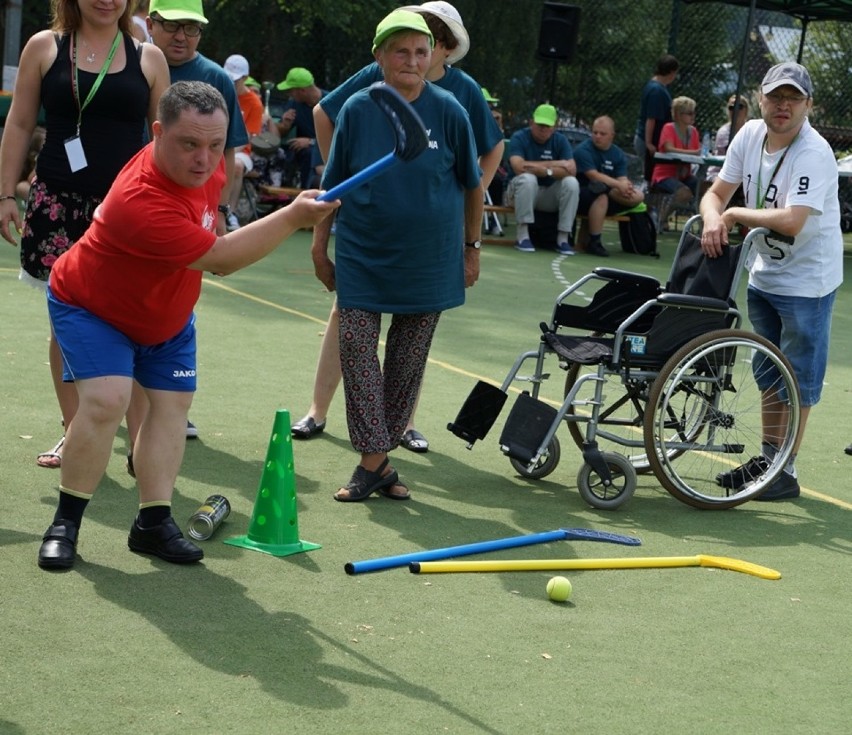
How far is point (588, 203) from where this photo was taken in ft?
52.1

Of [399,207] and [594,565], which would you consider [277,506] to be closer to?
[594,565]

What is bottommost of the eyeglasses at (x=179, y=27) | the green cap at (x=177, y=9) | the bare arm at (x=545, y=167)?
the bare arm at (x=545, y=167)

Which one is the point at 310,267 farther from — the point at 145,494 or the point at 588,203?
the point at 145,494

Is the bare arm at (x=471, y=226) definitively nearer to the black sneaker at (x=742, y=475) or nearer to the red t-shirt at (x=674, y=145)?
the black sneaker at (x=742, y=475)

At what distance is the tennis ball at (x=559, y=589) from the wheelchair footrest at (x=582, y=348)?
140 cm

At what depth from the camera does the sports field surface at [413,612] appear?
3.52 meters

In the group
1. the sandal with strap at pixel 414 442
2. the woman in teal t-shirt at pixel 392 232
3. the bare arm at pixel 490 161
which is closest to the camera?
the woman in teal t-shirt at pixel 392 232

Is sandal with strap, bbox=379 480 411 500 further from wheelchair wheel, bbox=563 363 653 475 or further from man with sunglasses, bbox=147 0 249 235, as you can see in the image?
man with sunglasses, bbox=147 0 249 235

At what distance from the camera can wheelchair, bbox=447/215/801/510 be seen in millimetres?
5652

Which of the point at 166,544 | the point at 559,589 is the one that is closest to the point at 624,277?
the point at 559,589

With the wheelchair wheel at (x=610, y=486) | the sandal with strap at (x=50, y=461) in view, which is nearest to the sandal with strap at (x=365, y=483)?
the wheelchair wheel at (x=610, y=486)

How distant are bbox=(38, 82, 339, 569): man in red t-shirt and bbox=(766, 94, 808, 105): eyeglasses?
2.42m

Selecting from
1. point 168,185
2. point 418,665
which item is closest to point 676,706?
point 418,665

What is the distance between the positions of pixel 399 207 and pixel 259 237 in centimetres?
148
